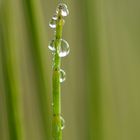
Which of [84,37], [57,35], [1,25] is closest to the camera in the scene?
[57,35]

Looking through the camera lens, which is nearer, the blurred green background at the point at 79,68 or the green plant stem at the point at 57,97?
the green plant stem at the point at 57,97

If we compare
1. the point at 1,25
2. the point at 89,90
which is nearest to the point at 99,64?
the point at 89,90

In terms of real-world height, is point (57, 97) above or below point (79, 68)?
above

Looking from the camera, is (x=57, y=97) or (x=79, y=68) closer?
(x=57, y=97)

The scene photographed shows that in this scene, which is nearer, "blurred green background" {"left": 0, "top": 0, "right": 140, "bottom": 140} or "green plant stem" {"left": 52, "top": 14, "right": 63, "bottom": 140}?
"green plant stem" {"left": 52, "top": 14, "right": 63, "bottom": 140}

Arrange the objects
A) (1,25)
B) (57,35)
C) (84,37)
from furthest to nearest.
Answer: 1. (84,37)
2. (1,25)
3. (57,35)

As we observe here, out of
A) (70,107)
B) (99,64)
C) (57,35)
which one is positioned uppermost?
(57,35)

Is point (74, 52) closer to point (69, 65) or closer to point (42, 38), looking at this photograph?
point (69, 65)

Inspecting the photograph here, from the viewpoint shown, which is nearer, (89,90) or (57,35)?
(57,35)
